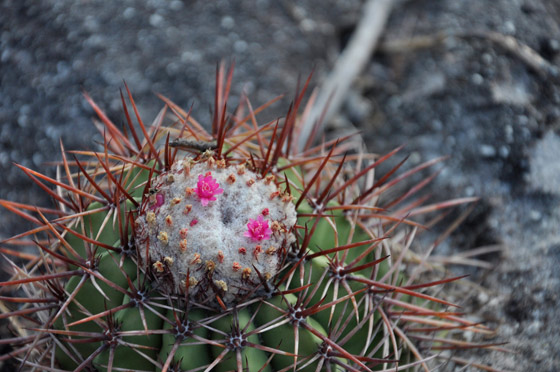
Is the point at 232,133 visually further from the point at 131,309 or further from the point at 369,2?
the point at 369,2

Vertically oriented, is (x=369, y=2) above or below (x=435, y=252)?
above

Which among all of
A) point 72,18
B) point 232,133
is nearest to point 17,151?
point 72,18

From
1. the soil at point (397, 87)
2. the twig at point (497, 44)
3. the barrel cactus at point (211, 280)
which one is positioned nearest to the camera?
the barrel cactus at point (211, 280)

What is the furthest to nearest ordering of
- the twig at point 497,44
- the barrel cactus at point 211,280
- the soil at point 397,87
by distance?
the twig at point 497,44, the soil at point 397,87, the barrel cactus at point 211,280

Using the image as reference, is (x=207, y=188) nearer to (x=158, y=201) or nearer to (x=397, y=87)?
(x=158, y=201)

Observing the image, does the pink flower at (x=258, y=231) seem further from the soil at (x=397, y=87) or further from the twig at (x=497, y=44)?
the twig at (x=497, y=44)

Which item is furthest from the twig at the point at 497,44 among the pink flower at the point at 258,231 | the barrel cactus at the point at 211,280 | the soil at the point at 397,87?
the pink flower at the point at 258,231

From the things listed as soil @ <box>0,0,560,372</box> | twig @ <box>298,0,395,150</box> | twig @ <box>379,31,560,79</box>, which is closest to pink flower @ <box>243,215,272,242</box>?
soil @ <box>0,0,560,372</box>

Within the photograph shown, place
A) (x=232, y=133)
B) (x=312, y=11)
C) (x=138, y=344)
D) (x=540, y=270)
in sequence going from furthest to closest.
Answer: (x=312, y=11) → (x=540, y=270) → (x=232, y=133) → (x=138, y=344)
